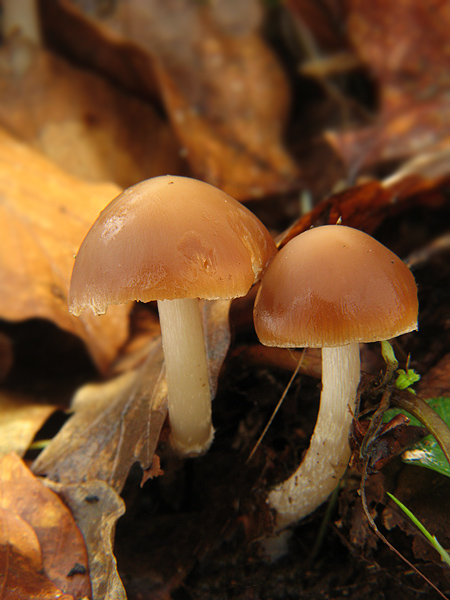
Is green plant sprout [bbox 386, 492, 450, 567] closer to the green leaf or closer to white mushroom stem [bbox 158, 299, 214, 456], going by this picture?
the green leaf

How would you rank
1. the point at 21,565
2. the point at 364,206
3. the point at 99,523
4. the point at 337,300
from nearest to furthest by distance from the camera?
the point at 337,300 → the point at 21,565 → the point at 99,523 → the point at 364,206

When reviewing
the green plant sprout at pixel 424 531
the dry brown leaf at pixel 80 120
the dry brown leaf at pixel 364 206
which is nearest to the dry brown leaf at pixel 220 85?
the dry brown leaf at pixel 80 120

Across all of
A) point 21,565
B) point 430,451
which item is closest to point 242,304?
point 430,451

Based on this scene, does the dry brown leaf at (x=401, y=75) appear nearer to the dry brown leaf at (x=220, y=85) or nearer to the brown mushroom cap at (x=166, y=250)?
the dry brown leaf at (x=220, y=85)

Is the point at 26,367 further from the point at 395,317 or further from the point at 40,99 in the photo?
the point at 395,317

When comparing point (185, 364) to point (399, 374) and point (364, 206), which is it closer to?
point (399, 374)

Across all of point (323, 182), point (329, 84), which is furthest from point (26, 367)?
point (329, 84)
